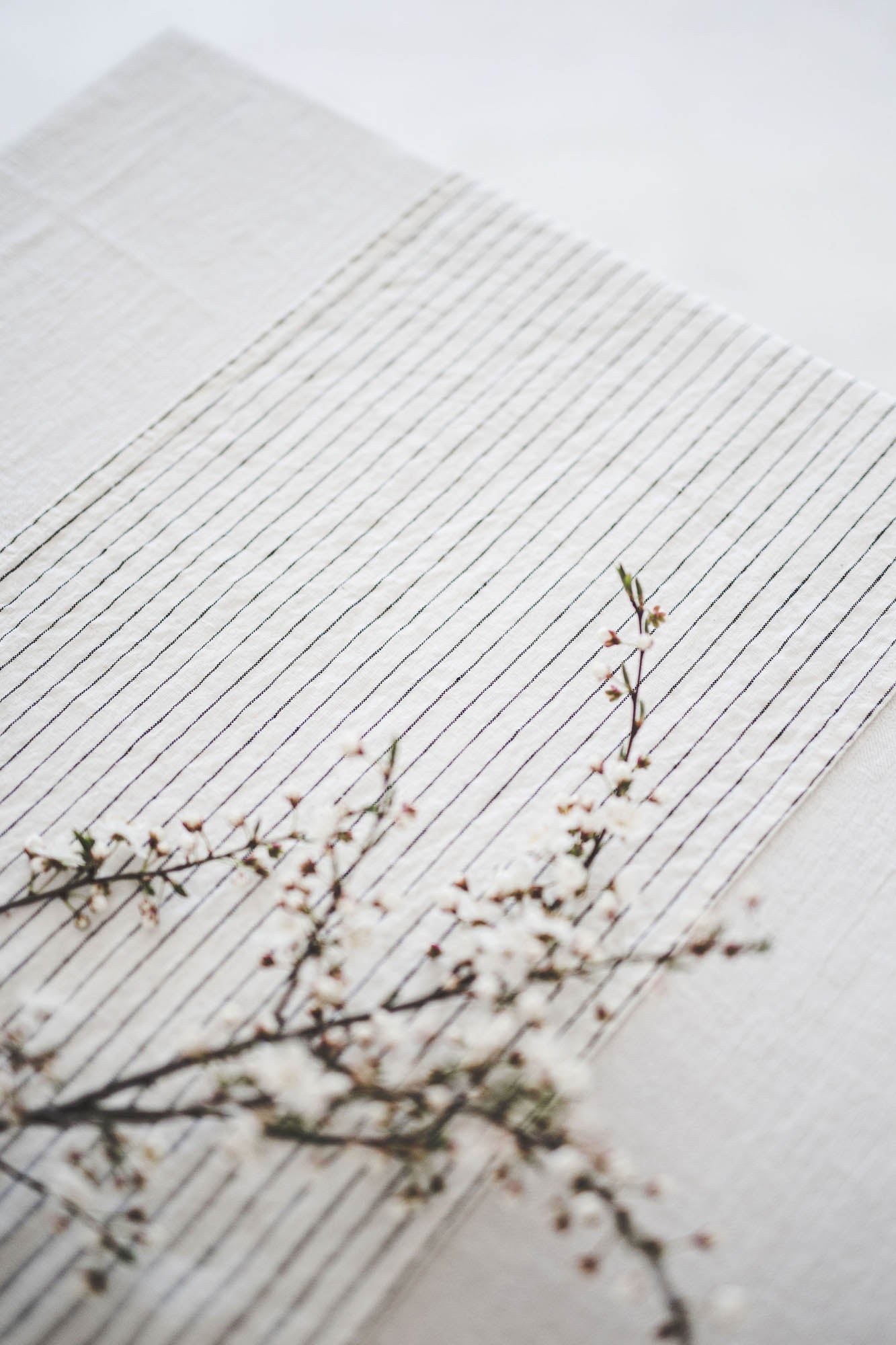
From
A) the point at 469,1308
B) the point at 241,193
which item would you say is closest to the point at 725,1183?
the point at 469,1308

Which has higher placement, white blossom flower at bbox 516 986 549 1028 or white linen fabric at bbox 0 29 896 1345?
white linen fabric at bbox 0 29 896 1345

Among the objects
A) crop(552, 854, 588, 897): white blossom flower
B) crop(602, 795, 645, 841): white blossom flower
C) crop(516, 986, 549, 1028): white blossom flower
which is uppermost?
crop(602, 795, 645, 841): white blossom flower

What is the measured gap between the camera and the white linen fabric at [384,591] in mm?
643

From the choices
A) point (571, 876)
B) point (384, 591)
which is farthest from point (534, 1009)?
point (384, 591)

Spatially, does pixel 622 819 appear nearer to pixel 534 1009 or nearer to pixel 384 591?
pixel 534 1009

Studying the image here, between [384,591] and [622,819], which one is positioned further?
[384,591]

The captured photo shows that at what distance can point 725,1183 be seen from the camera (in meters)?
0.64

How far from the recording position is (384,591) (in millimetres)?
849

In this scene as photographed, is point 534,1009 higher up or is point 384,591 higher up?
point 384,591

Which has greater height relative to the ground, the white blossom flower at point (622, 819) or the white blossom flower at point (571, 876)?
the white blossom flower at point (622, 819)

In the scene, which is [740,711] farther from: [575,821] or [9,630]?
[9,630]

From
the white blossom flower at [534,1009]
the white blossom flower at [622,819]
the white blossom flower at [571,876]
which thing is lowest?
the white blossom flower at [534,1009]

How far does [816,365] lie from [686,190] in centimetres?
65

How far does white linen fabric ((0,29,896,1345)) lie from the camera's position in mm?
643
